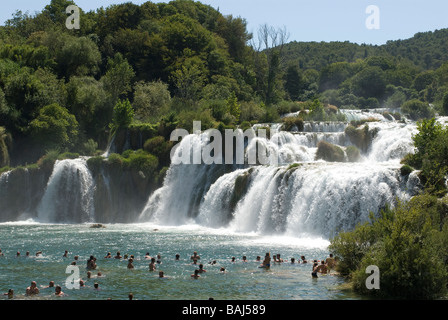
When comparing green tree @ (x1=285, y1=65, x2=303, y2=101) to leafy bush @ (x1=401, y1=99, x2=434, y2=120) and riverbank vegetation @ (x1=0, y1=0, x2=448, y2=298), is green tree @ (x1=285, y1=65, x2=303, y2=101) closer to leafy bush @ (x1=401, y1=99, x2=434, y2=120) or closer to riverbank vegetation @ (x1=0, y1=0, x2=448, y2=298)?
riverbank vegetation @ (x1=0, y1=0, x2=448, y2=298)

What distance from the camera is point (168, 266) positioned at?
32.3 meters

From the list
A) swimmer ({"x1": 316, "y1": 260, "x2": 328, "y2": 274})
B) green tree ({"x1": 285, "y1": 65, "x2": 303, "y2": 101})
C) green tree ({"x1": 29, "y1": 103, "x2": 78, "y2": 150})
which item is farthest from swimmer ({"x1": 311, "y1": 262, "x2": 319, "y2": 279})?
green tree ({"x1": 285, "y1": 65, "x2": 303, "y2": 101})

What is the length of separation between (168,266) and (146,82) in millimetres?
56941

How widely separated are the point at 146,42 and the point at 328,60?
9480 centimetres

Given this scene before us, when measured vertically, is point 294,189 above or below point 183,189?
above

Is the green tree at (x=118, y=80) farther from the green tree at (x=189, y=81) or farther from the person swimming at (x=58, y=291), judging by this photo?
the person swimming at (x=58, y=291)

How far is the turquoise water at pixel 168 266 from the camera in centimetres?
2622

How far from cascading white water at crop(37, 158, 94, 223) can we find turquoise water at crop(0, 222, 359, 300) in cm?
829

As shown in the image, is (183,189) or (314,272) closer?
(314,272)

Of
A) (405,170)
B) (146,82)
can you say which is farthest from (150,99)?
(405,170)

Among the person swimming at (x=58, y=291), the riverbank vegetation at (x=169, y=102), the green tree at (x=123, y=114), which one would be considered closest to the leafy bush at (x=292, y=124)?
the riverbank vegetation at (x=169, y=102)

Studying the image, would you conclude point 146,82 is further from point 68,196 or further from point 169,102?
point 68,196

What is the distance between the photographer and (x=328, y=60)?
172 meters
